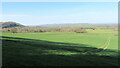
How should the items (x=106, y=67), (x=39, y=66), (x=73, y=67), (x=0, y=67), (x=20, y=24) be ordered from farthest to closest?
(x=20, y=24)
(x=106, y=67)
(x=73, y=67)
(x=39, y=66)
(x=0, y=67)

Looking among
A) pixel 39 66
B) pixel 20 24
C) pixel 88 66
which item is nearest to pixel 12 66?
pixel 39 66

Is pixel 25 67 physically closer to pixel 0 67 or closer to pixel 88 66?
pixel 0 67

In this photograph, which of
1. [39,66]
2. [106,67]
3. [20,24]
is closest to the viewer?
[39,66]

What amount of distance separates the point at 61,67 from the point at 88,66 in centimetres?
189

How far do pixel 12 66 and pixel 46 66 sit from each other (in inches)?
72.9

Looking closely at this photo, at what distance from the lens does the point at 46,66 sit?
833 centimetres

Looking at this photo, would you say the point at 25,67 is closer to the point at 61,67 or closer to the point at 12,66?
the point at 12,66

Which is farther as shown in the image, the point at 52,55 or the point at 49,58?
the point at 52,55

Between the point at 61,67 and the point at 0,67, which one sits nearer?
the point at 0,67

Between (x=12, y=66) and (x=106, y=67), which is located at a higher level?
(x=12, y=66)

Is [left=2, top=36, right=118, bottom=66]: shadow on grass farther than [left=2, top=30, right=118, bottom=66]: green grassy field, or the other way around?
[left=2, top=30, right=118, bottom=66]: green grassy field

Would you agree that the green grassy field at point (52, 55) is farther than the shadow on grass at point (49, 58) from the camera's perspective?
Yes

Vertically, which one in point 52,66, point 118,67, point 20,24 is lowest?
point 118,67

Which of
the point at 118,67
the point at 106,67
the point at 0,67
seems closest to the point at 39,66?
the point at 0,67
